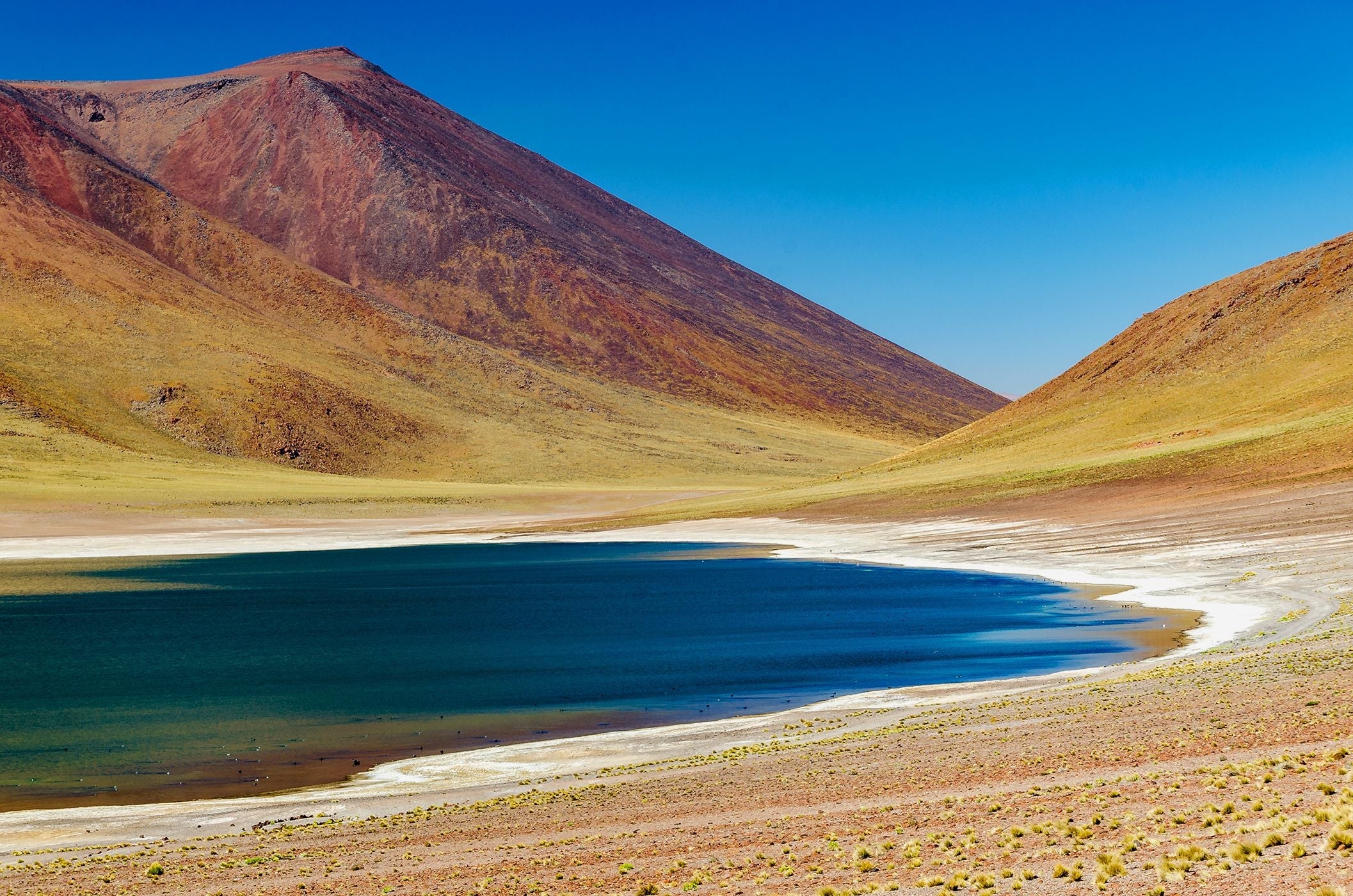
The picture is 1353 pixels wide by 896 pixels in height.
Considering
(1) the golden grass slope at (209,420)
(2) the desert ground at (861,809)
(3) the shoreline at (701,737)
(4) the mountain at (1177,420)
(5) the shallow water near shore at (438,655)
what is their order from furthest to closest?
(1) the golden grass slope at (209,420) < (4) the mountain at (1177,420) < (5) the shallow water near shore at (438,655) < (3) the shoreline at (701,737) < (2) the desert ground at (861,809)

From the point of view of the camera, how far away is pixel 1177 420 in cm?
10962

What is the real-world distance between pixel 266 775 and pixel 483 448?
16468 cm

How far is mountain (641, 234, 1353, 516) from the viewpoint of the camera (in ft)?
278

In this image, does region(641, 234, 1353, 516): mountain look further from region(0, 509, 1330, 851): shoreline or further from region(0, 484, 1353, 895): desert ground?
region(0, 484, 1353, 895): desert ground

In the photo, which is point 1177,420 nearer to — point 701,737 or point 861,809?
point 701,737

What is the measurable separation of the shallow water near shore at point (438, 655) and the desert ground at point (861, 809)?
3.21 meters

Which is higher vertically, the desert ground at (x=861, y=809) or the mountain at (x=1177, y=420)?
the mountain at (x=1177, y=420)

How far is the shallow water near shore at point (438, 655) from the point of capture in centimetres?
2906

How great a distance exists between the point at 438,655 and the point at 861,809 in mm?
27679

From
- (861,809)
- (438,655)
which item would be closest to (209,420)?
(438,655)

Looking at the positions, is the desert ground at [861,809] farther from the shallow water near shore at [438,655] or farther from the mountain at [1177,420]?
the mountain at [1177,420]

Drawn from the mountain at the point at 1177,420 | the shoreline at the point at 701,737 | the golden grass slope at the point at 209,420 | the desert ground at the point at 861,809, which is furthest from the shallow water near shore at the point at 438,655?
the golden grass slope at the point at 209,420

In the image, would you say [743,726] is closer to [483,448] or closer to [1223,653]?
[1223,653]

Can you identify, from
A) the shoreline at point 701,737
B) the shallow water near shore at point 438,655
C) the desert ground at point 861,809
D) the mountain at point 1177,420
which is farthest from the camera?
the mountain at point 1177,420
